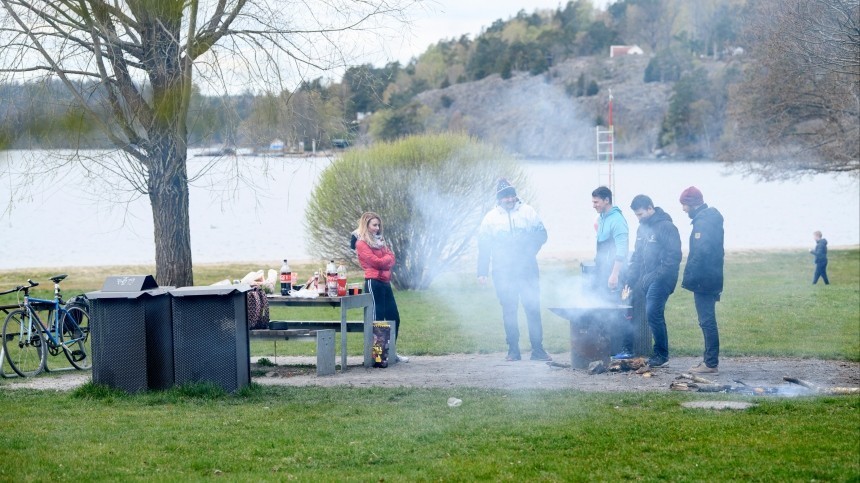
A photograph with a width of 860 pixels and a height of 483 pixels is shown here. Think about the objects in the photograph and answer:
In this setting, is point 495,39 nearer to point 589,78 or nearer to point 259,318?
point 589,78

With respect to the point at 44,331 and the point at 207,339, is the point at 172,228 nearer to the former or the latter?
the point at 44,331

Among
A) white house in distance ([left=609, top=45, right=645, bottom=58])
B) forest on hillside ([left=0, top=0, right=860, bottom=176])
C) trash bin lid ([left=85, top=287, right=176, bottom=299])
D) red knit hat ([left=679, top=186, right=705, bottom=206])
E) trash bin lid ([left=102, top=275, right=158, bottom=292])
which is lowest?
trash bin lid ([left=85, top=287, right=176, bottom=299])

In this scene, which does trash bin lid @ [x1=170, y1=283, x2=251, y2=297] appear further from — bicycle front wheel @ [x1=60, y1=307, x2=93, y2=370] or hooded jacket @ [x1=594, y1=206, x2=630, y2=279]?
hooded jacket @ [x1=594, y1=206, x2=630, y2=279]

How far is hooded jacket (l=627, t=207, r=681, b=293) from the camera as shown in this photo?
10938 mm

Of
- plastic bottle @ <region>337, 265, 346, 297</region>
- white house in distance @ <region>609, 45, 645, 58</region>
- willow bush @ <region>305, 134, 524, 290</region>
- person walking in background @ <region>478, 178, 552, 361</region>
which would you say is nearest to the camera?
plastic bottle @ <region>337, 265, 346, 297</region>

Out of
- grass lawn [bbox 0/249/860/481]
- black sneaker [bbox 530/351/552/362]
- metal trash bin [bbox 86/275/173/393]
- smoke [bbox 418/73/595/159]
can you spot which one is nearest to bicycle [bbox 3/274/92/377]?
grass lawn [bbox 0/249/860/481]

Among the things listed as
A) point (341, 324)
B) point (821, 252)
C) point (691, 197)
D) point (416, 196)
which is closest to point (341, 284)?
point (341, 324)

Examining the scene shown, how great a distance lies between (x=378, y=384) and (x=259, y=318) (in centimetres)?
186

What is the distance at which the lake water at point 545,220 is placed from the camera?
46.9m

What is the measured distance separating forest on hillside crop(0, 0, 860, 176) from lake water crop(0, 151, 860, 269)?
5128 mm

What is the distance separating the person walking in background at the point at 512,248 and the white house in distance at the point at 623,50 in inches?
4239

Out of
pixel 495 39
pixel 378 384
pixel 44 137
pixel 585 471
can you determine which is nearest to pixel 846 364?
pixel 378 384

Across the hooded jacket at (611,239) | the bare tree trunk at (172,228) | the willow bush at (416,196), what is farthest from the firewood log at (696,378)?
the willow bush at (416,196)

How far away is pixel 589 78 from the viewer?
98312 millimetres
